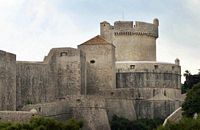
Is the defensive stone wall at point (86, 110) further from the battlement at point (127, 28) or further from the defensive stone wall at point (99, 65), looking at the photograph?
the battlement at point (127, 28)

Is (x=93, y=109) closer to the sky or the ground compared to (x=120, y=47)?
closer to the ground

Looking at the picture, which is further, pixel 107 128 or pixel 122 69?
pixel 122 69

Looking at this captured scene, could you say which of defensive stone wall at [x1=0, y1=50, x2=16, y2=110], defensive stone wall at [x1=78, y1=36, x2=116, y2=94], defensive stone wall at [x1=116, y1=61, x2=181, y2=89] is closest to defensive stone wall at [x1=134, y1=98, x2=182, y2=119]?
defensive stone wall at [x1=78, y1=36, x2=116, y2=94]

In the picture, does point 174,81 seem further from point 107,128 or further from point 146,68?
point 107,128

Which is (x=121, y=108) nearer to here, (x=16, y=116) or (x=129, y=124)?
(x=129, y=124)

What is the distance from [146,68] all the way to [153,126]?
26.0 ft


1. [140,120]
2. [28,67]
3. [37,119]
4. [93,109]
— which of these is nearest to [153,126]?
[140,120]

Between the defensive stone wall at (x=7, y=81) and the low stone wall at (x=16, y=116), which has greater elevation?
the defensive stone wall at (x=7, y=81)

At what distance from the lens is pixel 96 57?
71.9 meters

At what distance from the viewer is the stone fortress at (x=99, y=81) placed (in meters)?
61.1

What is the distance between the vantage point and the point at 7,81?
195 feet

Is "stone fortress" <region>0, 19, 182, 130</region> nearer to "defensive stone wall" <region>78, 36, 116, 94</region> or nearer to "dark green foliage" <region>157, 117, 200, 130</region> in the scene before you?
"defensive stone wall" <region>78, 36, 116, 94</region>

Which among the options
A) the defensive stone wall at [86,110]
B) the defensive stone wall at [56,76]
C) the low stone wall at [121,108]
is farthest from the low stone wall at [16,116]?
the low stone wall at [121,108]

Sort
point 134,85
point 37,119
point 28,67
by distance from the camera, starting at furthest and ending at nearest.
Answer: point 134,85, point 28,67, point 37,119
